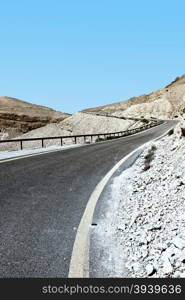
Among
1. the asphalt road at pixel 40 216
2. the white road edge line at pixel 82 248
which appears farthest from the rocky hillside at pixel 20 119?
the white road edge line at pixel 82 248

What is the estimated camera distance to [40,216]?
6219 millimetres

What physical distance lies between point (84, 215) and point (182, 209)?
183 cm

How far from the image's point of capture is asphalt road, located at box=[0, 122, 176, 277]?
168 inches

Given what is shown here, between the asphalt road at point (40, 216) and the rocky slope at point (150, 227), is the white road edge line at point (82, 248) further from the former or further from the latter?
the rocky slope at point (150, 227)

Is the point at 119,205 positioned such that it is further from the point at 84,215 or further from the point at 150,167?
the point at 150,167

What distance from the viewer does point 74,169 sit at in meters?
12.2

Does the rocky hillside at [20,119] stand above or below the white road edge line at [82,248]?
above

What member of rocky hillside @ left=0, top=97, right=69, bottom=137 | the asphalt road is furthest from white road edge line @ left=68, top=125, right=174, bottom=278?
rocky hillside @ left=0, top=97, right=69, bottom=137

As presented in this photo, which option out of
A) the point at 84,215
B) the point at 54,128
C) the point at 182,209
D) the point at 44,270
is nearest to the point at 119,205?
the point at 84,215

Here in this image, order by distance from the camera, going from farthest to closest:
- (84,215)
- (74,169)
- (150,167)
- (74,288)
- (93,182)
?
(74,169) → (150,167) → (93,182) → (84,215) → (74,288)

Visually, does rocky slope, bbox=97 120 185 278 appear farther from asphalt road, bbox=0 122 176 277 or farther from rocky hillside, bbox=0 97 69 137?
rocky hillside, bbox=0 97 69 137

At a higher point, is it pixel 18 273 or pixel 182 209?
pixel 182 209

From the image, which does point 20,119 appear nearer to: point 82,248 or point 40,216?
point 40,216

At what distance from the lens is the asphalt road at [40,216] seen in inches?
168
